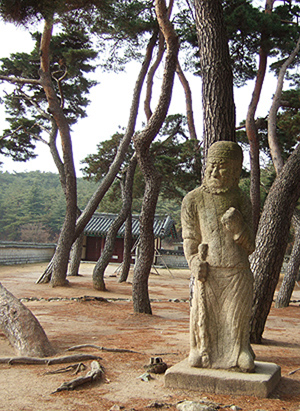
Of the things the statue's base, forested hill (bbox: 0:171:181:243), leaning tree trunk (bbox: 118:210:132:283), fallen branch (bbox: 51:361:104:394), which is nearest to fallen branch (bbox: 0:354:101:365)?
fallen branch (bbox: 51:361:104:394)

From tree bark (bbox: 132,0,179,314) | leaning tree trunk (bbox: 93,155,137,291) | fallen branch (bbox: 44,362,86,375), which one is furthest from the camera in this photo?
leaning tree trunk (bbox: 93,155,137,291)

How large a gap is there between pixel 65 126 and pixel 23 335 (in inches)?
375

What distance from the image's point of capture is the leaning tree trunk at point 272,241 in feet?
19.6

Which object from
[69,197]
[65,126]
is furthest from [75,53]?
[69,197]

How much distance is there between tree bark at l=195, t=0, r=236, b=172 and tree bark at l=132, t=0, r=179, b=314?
2734 mm

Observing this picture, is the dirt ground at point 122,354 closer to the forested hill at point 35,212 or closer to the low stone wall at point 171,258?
the low stone wall at point 171,258

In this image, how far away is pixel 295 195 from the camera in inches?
256

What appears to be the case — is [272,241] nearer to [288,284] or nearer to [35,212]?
[288,284]

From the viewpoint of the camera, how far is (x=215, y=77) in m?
5.96

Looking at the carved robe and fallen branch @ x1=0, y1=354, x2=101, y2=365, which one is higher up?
the carved robe

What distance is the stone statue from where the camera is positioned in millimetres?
3824

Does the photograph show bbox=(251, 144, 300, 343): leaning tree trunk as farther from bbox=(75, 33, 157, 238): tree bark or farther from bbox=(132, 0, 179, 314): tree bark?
bbox=(75, 33, 157, 238): tree bark

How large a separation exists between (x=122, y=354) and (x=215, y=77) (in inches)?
167

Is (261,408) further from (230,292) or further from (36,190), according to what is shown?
(36,190)
